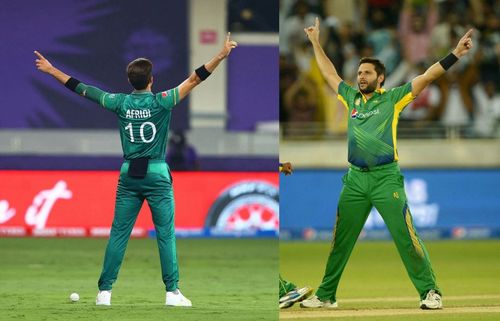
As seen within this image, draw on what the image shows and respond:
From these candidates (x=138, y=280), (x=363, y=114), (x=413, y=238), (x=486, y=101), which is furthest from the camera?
(x=486, y=101)

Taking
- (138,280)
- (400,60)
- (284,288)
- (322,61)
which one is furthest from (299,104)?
(284,288)

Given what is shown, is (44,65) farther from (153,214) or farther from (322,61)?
(322,61)

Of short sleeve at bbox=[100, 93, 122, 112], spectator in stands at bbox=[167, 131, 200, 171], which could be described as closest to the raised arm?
short sleeve at bbox=[100, 93, 122, 112]

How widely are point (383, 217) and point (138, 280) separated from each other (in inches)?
135

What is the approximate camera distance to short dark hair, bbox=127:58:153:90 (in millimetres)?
9219

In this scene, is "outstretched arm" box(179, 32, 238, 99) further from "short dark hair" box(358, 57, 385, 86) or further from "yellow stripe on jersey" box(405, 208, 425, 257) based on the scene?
"yellow stripe on jersey" box(405, 208, 425, 257)

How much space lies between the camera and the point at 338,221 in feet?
31.3

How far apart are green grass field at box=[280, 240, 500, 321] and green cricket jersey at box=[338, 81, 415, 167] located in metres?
1.14

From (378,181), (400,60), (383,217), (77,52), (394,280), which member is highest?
(77,52)

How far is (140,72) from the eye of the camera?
30.4ft

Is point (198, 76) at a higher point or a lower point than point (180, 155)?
higher

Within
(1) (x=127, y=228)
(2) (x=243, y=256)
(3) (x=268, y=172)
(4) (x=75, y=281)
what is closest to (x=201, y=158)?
(3) (x=268, y=172)

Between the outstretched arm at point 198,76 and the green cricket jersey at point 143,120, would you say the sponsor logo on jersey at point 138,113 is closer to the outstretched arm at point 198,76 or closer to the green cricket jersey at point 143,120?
the green cricket jersey at point 143,120

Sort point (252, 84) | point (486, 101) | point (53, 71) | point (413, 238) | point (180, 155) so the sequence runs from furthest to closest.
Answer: point (486, 101)
point (252, 84)
point (180, 155)
point (53, 71)
point (413, 238)
